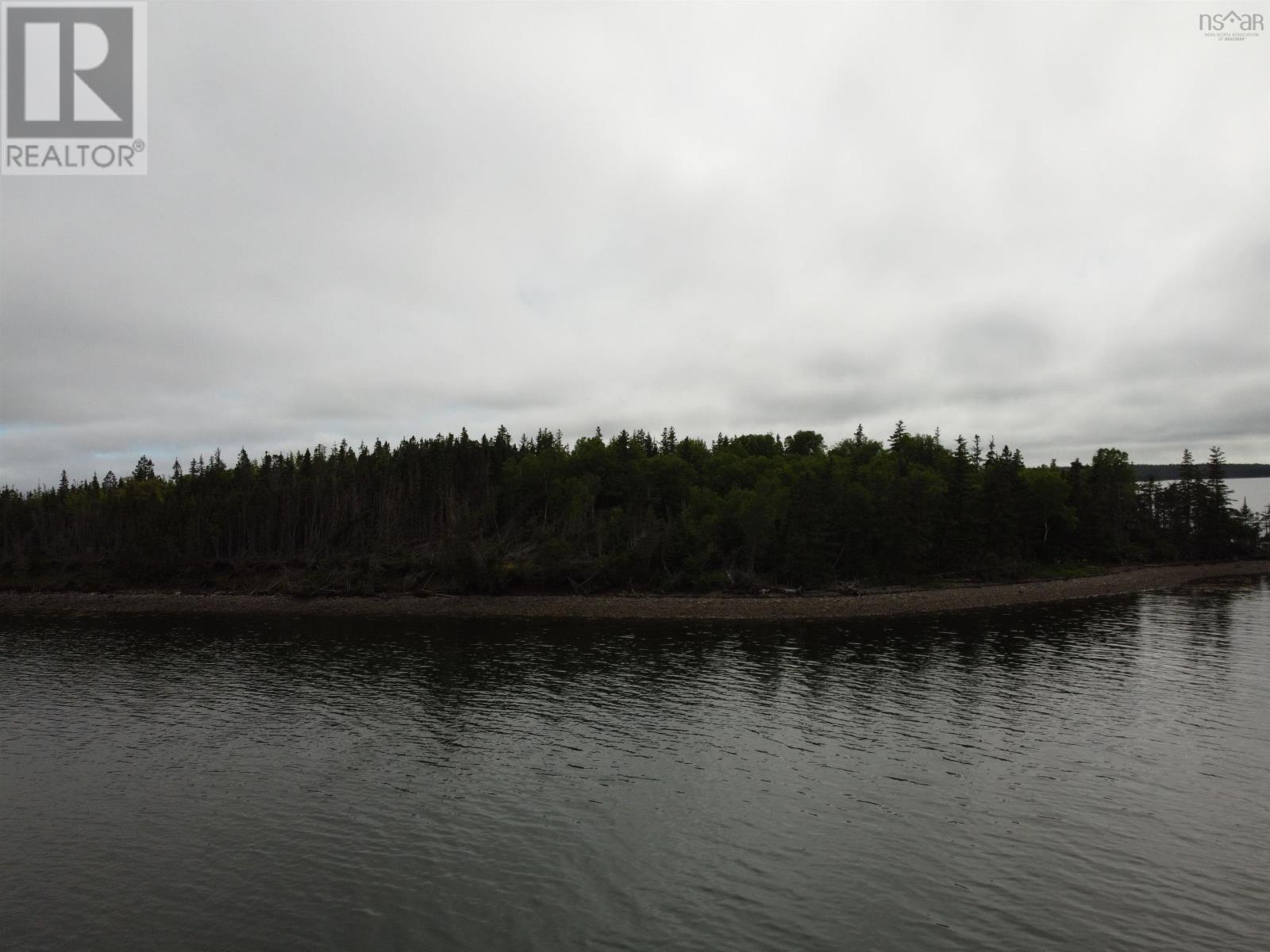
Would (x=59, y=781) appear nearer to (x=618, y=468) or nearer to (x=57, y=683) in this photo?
(x=57, y=683)

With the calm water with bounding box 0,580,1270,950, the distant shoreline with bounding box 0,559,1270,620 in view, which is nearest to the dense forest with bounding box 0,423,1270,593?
the distant shoreline with bounding box 0,559,1270,620

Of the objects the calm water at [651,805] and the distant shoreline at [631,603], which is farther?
the distant shoreline at [631,603]

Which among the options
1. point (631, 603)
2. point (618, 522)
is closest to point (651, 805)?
point (631, 603)

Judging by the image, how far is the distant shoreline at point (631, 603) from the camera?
96.6 metres

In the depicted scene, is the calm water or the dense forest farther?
the dense forest

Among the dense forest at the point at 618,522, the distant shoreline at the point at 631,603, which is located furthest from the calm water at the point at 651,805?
the dense forest at the point at 618,522

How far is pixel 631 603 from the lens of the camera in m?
104

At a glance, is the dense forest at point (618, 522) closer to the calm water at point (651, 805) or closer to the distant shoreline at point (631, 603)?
the distant shoreline at point (631, 603)

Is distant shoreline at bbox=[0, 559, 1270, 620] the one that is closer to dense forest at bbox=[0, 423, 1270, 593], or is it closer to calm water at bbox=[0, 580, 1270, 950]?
dense forest at bbox=[0, 423, 1270, 593]

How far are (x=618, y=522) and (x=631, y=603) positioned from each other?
26.5m

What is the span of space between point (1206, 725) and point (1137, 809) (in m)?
17.2

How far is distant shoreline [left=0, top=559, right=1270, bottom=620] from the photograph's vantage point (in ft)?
317

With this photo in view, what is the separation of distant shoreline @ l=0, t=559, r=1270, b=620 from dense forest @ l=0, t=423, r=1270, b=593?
19.1ft

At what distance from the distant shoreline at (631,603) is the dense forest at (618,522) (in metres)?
5.82
